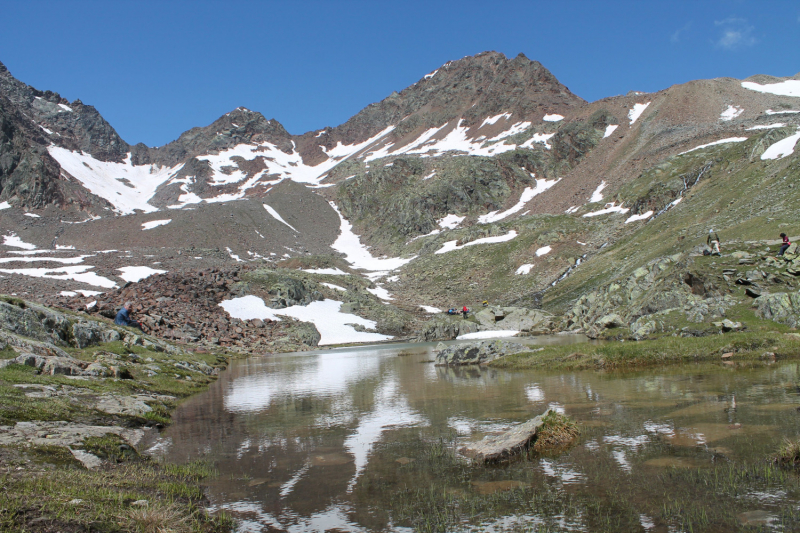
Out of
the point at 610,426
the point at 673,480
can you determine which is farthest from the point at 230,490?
the point at 610,426

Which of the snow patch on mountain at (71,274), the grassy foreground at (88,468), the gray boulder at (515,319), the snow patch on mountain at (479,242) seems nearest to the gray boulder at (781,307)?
the gray boulder at (515,319)

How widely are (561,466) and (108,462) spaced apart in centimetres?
948

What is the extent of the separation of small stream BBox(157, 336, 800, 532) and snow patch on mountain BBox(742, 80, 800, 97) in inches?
5993

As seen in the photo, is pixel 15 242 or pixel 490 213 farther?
pixel 490 213

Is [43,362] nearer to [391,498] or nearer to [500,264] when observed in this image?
[391,498]

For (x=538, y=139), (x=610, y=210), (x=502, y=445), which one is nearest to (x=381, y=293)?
(x=610, y=210)

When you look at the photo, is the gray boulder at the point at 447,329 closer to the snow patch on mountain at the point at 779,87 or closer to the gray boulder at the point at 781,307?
the gray boulder at the point at 781,307

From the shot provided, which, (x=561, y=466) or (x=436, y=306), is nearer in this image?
(x=561, y=466)

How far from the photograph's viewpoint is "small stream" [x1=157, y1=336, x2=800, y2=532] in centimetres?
703

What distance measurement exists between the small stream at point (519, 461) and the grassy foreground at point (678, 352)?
1859mm

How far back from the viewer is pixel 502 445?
33.5ft

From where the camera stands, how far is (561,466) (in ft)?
30.4

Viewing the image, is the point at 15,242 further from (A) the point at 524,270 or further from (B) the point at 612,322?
(B) the point at 612,322

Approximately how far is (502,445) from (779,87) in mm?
175535
